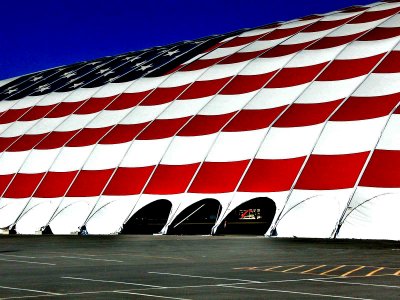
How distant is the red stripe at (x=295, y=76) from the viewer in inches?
1684

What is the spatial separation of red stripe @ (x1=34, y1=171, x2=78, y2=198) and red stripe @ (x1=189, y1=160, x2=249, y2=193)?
28.2ft

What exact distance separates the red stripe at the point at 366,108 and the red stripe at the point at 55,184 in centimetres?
1545

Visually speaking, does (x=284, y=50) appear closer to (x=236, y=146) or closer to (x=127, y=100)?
(x=236, y=146)

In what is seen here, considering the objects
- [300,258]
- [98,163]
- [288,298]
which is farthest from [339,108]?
[288,298]

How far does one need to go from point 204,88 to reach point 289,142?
9.95 meters

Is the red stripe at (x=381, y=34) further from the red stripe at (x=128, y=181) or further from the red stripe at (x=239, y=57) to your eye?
the red stripe at (x=128, y=181)

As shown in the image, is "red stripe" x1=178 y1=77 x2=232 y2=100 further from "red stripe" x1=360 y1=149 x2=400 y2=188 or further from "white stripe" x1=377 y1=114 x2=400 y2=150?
"red stripe" x1=360 y1=149 x2=400 y2=188

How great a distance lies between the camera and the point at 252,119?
135ft

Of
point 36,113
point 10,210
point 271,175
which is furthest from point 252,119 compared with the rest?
point 36,113

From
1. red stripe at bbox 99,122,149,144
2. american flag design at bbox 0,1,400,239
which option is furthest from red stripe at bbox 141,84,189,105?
red stripe at bbox 99,122,149,144

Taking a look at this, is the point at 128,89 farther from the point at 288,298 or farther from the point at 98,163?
the point at 288,298

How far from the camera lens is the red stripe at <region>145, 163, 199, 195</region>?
3966cm

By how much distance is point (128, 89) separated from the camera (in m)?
51.8

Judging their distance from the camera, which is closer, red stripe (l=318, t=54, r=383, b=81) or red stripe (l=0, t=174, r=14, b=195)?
red stripe (l=318, t=54, r=383, b=81)
